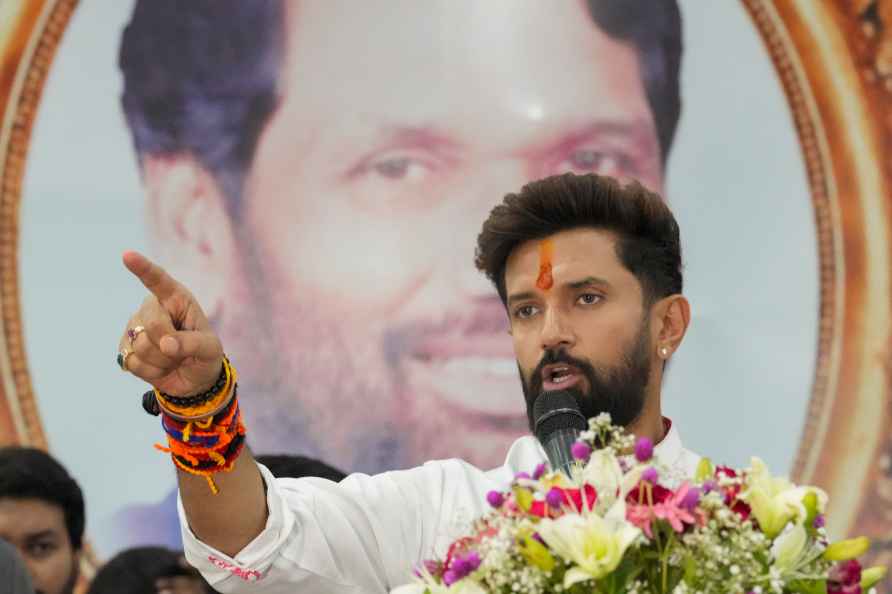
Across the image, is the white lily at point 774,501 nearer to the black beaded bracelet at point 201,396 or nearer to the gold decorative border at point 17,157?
the black beaded bracelet at point 201,396

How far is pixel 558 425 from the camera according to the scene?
82.8 inches

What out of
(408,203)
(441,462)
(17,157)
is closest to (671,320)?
(441,462)

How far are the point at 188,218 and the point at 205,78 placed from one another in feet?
1.47

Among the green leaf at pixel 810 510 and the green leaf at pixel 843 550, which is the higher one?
the green leaf at pixel 810 510

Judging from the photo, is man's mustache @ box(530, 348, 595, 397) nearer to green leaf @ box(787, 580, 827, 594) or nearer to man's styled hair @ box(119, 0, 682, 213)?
green leaf @ box(787, 580, 827, 594)

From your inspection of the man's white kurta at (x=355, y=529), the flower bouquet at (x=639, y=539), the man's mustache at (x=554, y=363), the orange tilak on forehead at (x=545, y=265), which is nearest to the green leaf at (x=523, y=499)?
the flower bouquet at (x=639, y=539)

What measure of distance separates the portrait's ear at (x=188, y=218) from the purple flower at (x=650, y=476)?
3.11 metres

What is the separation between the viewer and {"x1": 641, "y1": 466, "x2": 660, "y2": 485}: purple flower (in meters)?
1.73

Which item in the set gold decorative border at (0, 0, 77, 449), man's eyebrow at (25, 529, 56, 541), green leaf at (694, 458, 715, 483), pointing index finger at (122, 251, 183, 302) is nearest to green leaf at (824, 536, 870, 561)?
green leaf at (694, 458, 715, 483)

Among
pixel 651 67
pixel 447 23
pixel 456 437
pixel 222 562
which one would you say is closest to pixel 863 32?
pixel 651 67

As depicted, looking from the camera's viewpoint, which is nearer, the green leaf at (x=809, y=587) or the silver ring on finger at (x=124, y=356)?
the green leaf at (x=809, y=587)

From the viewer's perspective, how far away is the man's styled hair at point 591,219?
101 inches

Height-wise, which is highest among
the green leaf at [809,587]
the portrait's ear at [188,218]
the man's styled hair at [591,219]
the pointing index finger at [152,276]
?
the portrait's ear at [188,218]

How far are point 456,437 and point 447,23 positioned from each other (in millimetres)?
1338
